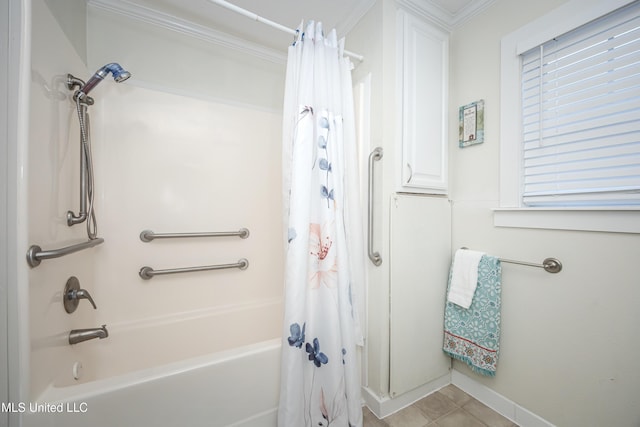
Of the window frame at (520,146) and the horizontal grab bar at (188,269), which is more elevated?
the window frame at (520,146)

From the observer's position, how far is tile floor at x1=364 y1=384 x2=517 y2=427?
3.68ft

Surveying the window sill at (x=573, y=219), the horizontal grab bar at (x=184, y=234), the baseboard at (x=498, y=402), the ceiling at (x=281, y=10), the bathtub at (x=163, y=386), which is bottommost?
the baseboard at (x=498, y=402)

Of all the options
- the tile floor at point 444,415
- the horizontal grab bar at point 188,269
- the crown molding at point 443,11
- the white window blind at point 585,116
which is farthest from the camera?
the horizontal grab bar at point 188,269

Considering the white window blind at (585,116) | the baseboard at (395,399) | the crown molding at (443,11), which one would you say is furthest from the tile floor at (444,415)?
the crown molding at (443,11)

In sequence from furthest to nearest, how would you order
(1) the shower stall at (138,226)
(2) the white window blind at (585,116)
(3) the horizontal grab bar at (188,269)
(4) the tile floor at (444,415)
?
(3) the horizontal grab bar at (188,269), (4) the tile floor at (444,415), (2) the white window blind at (585,116), (1) the shower stall at (138,226)

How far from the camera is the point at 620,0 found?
835mm

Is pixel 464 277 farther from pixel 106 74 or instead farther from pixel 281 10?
pixel 106 74

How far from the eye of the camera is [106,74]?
3.33 ft

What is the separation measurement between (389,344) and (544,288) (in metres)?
0.76

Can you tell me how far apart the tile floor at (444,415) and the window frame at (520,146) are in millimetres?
965

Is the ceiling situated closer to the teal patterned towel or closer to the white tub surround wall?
the white tub surround wall

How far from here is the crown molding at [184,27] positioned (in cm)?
127

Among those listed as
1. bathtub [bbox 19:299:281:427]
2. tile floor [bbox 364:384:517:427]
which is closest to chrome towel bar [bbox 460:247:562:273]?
tile floor [bbox 364:384:517:427]

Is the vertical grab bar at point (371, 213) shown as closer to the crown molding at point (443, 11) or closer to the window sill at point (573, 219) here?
the window sill at point (573, 219)
